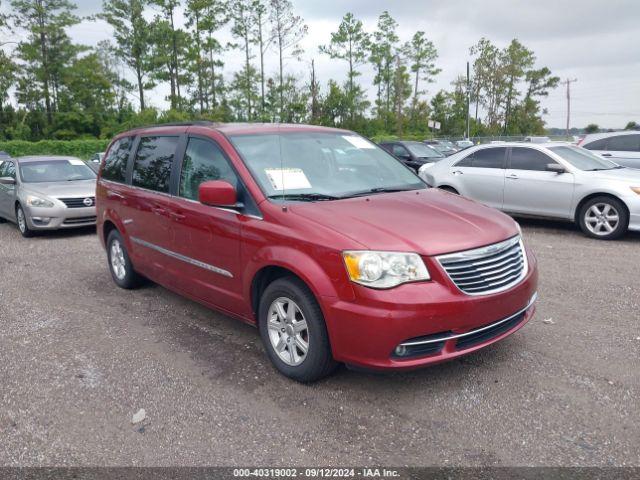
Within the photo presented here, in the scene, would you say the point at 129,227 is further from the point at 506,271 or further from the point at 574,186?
the point at 574,186

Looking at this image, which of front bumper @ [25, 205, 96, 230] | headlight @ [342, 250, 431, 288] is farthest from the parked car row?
front bumper @ [25, 205, 96, 230]

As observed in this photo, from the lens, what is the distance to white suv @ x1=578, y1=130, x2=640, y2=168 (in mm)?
11656

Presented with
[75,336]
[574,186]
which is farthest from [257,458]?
[574,186]

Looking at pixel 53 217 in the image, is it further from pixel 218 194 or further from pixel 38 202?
pixel 218 194

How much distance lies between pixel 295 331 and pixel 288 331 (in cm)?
8

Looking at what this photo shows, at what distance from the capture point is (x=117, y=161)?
6094 mm

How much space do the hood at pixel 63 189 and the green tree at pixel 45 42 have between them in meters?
44.0

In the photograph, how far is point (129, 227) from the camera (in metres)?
5.69

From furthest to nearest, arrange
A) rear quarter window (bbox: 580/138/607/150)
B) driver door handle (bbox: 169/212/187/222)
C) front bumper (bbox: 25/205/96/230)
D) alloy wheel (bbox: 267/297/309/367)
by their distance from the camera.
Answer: rear quarter window (bbox: 580/138/607/150), front bumper (bbox: 25/205/96/230), driver door handle (bbox: 169/212/187/222), alloy wheel (bbox: 267/297/309/367)

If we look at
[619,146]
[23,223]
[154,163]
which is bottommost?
[23,223]

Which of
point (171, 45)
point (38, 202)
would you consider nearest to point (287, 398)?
point (38, 202)

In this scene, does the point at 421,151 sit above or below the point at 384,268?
above

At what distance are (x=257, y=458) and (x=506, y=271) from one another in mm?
1971

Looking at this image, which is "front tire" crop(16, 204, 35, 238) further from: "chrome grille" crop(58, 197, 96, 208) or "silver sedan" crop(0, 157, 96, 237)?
"chrome grille" crop(58, 197, 96, 208)
